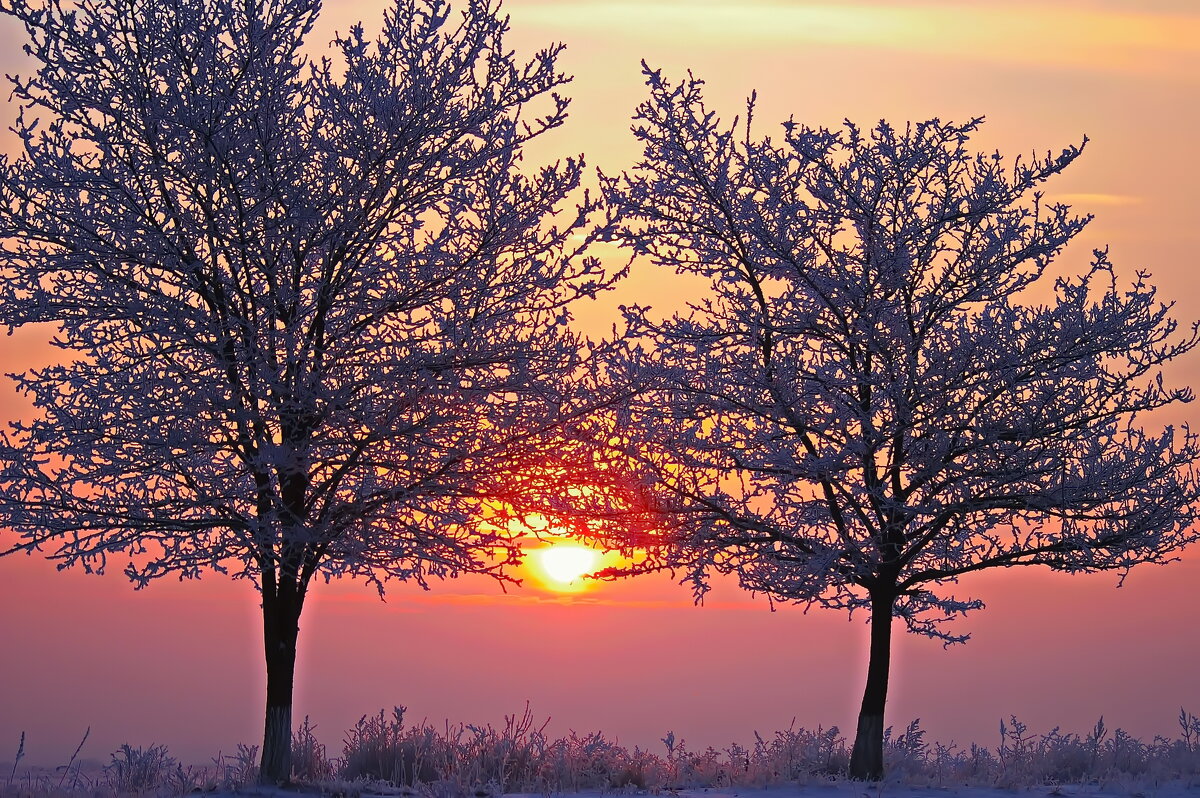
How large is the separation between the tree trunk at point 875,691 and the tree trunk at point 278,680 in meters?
7.83

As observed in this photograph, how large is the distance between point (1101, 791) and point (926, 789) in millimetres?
2501

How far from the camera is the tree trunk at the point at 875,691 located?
18.3 metres

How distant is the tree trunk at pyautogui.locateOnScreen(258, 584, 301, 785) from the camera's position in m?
16.2

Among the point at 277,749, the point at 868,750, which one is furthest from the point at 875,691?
the point at 277,749

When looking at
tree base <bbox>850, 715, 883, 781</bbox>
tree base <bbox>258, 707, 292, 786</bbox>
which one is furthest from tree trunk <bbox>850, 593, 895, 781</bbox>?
tree base <bbox>258, 707, 292, 786</bbox>

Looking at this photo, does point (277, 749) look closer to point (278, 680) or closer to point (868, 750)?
point (278, 680)

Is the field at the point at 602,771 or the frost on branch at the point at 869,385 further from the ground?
the frost on branch at the point at 869,385

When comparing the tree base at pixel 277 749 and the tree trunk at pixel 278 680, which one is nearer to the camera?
the tree base at pixel 277 749

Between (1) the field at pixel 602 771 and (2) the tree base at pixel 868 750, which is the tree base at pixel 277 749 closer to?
(1) the field at pixel 602 771

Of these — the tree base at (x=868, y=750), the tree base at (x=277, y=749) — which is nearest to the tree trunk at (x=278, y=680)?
the tree base at (x=277, y=749)

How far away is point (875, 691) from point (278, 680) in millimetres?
8309

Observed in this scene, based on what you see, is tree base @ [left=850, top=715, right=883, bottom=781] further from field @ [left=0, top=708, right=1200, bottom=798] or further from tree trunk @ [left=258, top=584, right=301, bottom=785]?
tree trunk @ [left=258, top=584, right=301, bottom=785]

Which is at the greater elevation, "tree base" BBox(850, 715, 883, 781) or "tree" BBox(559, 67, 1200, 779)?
Result: "tree" BBox(559, 67, 1200, 779)

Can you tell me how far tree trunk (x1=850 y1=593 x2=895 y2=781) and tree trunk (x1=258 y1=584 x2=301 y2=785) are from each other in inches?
308
